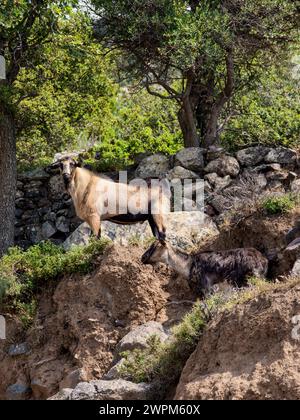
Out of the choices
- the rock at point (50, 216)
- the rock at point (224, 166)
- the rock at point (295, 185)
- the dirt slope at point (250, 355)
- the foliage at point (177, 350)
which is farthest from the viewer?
the rock at point (50, 216)

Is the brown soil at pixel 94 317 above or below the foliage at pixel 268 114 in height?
below

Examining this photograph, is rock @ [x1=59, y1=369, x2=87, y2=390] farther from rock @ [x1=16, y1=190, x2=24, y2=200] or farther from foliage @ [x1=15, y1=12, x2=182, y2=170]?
rock @ [x1=16, y1=190, x2=24, y2=200]

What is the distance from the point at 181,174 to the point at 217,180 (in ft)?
2.60

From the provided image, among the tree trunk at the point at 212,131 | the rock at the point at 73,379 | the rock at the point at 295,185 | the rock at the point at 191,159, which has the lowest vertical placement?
the rock at the point at 73,379

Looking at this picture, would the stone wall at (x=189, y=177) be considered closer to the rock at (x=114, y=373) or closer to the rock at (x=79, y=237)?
the rock at (x=79, y=237)

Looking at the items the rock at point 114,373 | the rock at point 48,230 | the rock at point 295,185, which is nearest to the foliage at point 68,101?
the rock at point 48,230

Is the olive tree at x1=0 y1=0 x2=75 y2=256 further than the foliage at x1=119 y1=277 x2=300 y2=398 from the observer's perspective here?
Yes

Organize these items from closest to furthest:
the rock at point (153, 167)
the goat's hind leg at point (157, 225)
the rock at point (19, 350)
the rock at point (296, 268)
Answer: the rock at point (296, 268) < the rock at point (19, 350) < the goat's hind leg at point (157, 225) < the rock at point (153, 167)

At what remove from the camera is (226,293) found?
12320 millimetres

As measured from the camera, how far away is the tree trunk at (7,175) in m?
17.9

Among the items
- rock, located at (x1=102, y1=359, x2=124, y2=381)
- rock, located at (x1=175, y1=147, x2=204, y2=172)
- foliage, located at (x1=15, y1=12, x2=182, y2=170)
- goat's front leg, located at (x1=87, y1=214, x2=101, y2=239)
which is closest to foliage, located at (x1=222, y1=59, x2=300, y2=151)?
rock, located at (x1=175, y1=147, x2=204, y2=172)

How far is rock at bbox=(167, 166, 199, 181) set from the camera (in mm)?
18344

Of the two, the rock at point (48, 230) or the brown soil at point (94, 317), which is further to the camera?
the rock at point (48, 230)

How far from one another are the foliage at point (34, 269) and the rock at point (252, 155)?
5.17 metres
